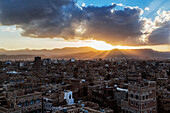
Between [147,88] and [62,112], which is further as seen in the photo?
[147,88]

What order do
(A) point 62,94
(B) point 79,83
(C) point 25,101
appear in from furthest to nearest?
(B) point 79,83, (A) point 62,94, (C) point 25,101

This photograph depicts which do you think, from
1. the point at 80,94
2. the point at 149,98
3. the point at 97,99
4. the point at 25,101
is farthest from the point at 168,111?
the point at 25,101

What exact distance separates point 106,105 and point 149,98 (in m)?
9.28

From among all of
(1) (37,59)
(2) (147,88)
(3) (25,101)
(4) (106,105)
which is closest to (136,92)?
(2) (147,88)

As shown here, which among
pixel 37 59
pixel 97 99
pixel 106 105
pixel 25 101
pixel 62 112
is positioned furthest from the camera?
pixel 37 59

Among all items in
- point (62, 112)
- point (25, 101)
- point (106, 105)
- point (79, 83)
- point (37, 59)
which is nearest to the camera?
point (62, 112)

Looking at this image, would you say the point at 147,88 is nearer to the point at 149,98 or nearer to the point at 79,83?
the point at 149,98

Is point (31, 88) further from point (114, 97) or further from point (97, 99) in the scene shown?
point (114, 97)

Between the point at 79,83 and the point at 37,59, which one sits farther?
the point at 37,59

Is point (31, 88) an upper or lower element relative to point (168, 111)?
upper

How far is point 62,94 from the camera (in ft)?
110

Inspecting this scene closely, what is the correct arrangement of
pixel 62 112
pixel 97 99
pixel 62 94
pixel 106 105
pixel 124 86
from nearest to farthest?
pixel 62 112, pixel 62 94, pixel 106 105, pixel 97 99, pixel 124 86

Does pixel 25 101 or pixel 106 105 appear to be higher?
pixel 25 101

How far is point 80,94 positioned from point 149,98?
767 inches
